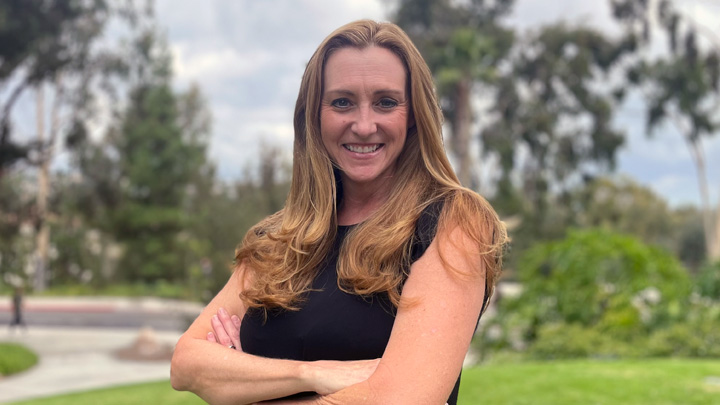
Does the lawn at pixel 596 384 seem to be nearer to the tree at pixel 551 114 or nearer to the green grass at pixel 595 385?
the green grass at pixel 595 385

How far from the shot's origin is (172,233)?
112 ft

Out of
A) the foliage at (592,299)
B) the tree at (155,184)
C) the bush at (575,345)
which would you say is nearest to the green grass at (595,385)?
the bush at (575,345)

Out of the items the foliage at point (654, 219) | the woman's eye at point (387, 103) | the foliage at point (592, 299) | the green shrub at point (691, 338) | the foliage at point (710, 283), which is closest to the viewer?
the woman's eye at point (387, 103)

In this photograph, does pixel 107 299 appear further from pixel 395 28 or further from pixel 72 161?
pixel 395 28

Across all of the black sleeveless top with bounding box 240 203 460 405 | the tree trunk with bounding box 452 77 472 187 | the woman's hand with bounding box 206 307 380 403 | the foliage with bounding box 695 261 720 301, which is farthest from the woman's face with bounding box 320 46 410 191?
the tree trunk with bounding box 452 77 472 187

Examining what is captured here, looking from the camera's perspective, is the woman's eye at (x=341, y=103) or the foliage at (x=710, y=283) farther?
the foliage at (x=710, y=283)

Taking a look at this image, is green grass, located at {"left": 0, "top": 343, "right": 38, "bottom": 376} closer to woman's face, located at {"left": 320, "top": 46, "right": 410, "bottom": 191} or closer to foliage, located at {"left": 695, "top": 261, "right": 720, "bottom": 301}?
foliage, located at {"left": 695, "top": 261, "right": 720, "bottom": 301}

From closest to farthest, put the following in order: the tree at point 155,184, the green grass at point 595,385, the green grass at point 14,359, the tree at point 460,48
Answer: the green grass at point 595,385, the green grass at point 14,359, the tree at point 460,48, the tree at point 155,184

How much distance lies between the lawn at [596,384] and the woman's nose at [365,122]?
16.5 feet

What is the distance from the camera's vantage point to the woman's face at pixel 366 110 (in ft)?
5.50

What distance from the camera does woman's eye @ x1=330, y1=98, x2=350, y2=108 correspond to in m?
1.72

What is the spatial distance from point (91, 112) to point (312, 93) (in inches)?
724

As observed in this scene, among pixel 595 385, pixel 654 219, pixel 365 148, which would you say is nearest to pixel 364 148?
pixel 365 148

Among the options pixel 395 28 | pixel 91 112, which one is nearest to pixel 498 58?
pixel 91 112
